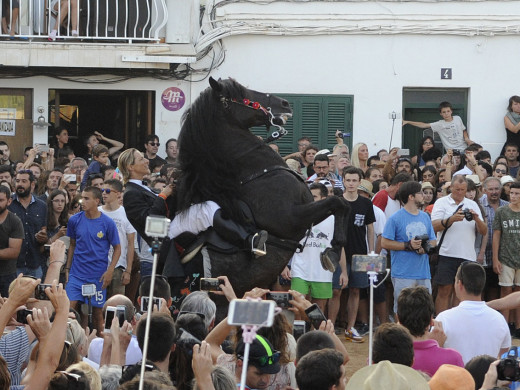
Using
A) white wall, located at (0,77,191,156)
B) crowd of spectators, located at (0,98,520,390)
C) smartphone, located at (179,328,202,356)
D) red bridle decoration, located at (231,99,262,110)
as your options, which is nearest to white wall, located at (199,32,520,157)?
crowd of spectators, located at (0,98,520,390)

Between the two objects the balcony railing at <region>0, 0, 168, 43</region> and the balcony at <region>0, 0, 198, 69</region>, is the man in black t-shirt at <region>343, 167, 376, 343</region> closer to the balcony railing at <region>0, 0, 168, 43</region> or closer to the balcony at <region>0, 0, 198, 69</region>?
the balcony at <region>0, 0, 198, 69</region>

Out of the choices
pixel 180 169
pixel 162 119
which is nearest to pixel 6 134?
pixel 162 119

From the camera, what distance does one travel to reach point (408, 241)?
527 inches

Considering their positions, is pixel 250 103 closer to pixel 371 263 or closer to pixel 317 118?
pixel 371 263

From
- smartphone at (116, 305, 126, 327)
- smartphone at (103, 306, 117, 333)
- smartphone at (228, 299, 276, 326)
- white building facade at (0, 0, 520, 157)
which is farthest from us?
white building facade at (0, 0, 520, 157)

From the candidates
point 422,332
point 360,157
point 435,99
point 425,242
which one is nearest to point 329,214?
point 422,332

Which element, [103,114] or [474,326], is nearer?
[474,326]

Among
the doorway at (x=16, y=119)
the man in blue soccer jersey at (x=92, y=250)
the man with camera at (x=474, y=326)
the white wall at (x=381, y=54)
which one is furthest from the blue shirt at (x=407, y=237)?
the doorway at (x=16, y=119)

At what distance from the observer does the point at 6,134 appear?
63.9 feet

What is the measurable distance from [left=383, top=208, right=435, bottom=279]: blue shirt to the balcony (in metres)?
6.65

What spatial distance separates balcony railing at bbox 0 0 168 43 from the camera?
63.1ft

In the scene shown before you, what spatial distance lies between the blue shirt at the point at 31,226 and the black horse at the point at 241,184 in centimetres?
417

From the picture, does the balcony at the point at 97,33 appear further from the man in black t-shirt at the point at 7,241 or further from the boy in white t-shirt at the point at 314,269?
the man in black t-shirt at the point at 7,241

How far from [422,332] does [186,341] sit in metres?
1.60
